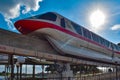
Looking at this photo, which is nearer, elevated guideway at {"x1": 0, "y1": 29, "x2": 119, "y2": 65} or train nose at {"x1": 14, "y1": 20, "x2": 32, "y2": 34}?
elevated guideway at {"x1": 0, "y1": 29, "x2": 119, "y2": 65}

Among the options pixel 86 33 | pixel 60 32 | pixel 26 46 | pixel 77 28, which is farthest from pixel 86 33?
pixel 26 46

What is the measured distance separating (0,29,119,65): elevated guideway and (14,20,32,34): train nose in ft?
2.95

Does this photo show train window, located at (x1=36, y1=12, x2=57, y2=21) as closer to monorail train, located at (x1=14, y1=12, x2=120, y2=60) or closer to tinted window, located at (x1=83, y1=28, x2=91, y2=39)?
monorail train, located at (x1=14, y1=12, x2=120, y2=60)

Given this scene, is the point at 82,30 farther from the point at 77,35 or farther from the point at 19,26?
the point at 19,26

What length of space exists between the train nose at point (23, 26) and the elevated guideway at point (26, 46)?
0.90 m

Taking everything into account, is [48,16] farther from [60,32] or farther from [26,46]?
[26,46]

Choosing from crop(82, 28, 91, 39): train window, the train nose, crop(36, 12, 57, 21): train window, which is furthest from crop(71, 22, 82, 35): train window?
the train nose

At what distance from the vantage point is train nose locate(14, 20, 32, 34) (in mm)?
13508

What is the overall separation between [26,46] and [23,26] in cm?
207

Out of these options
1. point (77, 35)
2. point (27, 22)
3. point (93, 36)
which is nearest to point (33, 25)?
point (27, 22)

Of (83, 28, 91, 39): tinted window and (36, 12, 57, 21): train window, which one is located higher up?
(36, 12, 57, 21): train window

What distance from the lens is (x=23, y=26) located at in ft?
44.9

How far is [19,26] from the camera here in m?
13.9

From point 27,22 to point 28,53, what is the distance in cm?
259
